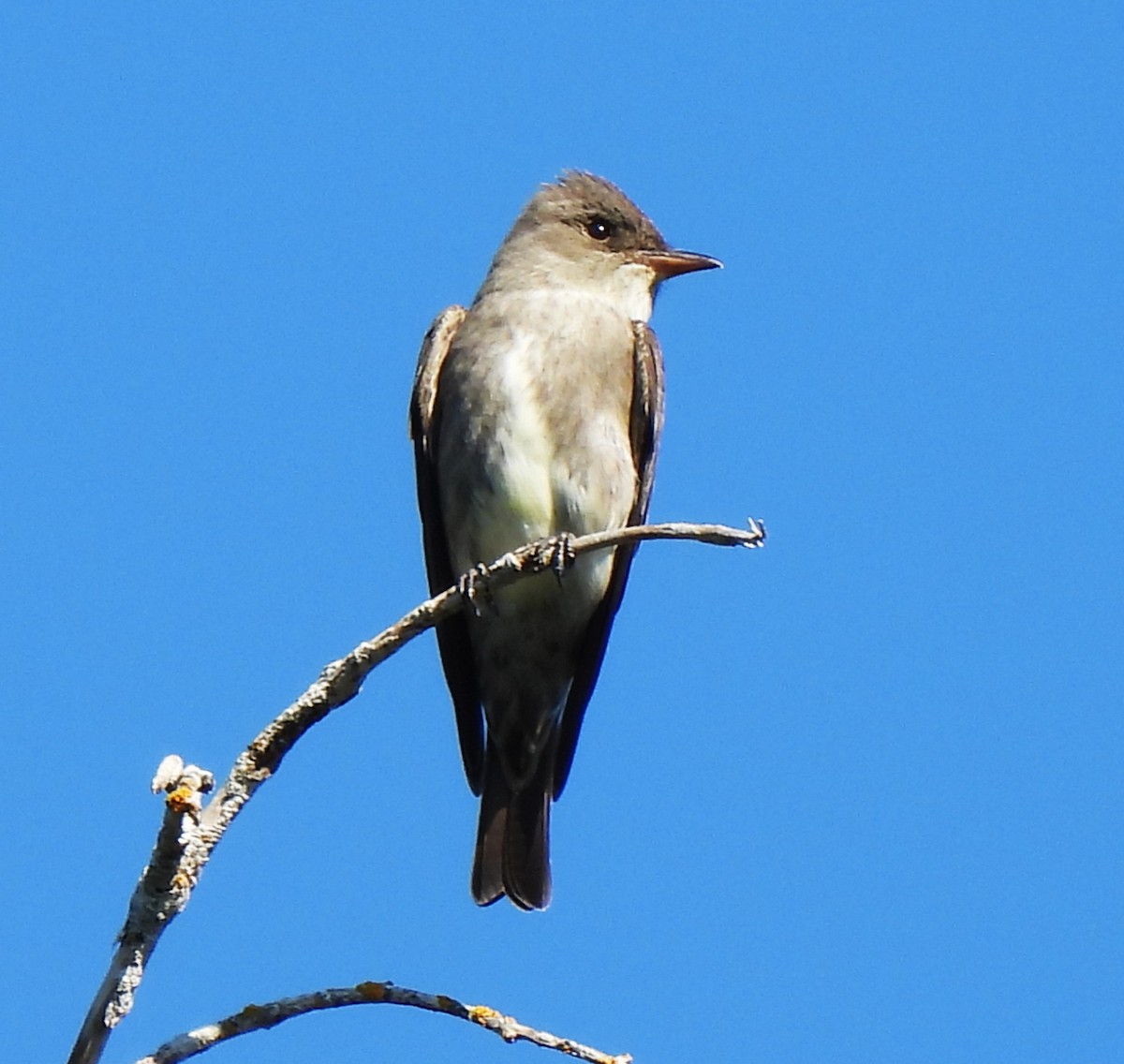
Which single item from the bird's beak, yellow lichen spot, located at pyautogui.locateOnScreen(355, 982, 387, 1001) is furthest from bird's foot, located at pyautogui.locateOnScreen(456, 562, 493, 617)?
the bird's beak

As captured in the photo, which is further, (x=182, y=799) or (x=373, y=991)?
(x=373, y=991)

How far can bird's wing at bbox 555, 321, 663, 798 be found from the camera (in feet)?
25.6

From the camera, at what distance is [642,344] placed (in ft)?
26.1

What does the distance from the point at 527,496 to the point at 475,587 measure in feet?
5.94

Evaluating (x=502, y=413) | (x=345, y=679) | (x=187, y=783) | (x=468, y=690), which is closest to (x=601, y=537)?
(x=345, y=679)

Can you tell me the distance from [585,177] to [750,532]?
4.62m

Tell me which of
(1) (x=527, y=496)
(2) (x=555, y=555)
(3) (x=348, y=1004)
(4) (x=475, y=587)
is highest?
(1) (x=527, y=496)

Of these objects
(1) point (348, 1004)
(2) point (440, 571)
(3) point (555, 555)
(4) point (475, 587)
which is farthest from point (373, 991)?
(2) point (440, 571)

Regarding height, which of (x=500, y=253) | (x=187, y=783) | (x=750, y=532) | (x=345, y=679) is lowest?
(x=187, y=783)

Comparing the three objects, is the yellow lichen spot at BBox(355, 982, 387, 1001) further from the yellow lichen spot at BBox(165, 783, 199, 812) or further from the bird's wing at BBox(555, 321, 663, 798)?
the bird's wing at BBox(555, 321, 663, 798)

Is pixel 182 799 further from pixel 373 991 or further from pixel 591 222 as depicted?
pixel 591 222

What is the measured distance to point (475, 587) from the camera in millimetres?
5473

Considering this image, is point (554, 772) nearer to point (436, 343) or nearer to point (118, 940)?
point (436, 343)

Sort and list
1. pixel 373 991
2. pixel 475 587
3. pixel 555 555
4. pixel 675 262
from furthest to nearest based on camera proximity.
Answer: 1. pixel 675 262
2. pixel 555 555
3. pixel 475 587
4. pixel 373 991
